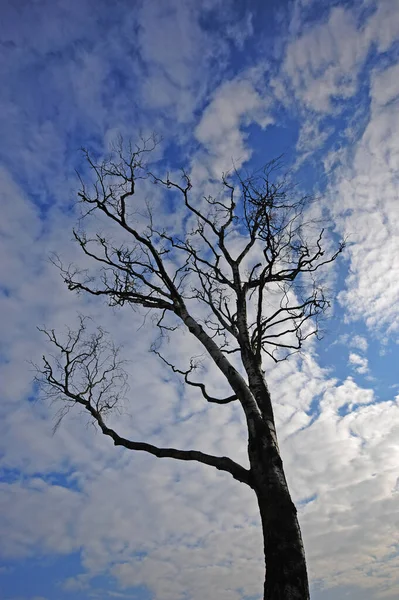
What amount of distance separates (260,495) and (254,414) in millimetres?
1314

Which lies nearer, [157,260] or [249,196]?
[157,260]

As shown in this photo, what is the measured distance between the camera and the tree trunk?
17.0ft

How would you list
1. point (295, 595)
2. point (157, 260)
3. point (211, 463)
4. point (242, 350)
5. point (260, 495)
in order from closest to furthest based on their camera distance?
point (295, 595) < point (260, 495) < point (211, 463) < point (242, 350) < point (157, 260)

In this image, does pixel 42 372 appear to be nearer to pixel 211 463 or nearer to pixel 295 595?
pixel 211 463

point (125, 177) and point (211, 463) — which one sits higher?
point (125, 177)

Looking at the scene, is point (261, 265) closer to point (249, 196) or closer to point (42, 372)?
point (249, 196)

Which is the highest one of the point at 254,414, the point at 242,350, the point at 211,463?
the point at 242,350

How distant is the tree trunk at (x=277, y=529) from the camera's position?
518 cm

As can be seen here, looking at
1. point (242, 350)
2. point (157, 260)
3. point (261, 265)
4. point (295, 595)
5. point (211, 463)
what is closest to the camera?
point (295, 595)

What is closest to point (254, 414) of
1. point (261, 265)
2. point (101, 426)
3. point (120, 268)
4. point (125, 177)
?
point (101, 426)

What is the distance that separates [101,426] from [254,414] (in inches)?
145

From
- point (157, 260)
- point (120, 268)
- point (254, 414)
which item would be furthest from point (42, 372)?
point (254, 414)

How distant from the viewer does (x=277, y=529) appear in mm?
5594

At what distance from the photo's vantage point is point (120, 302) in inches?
400
